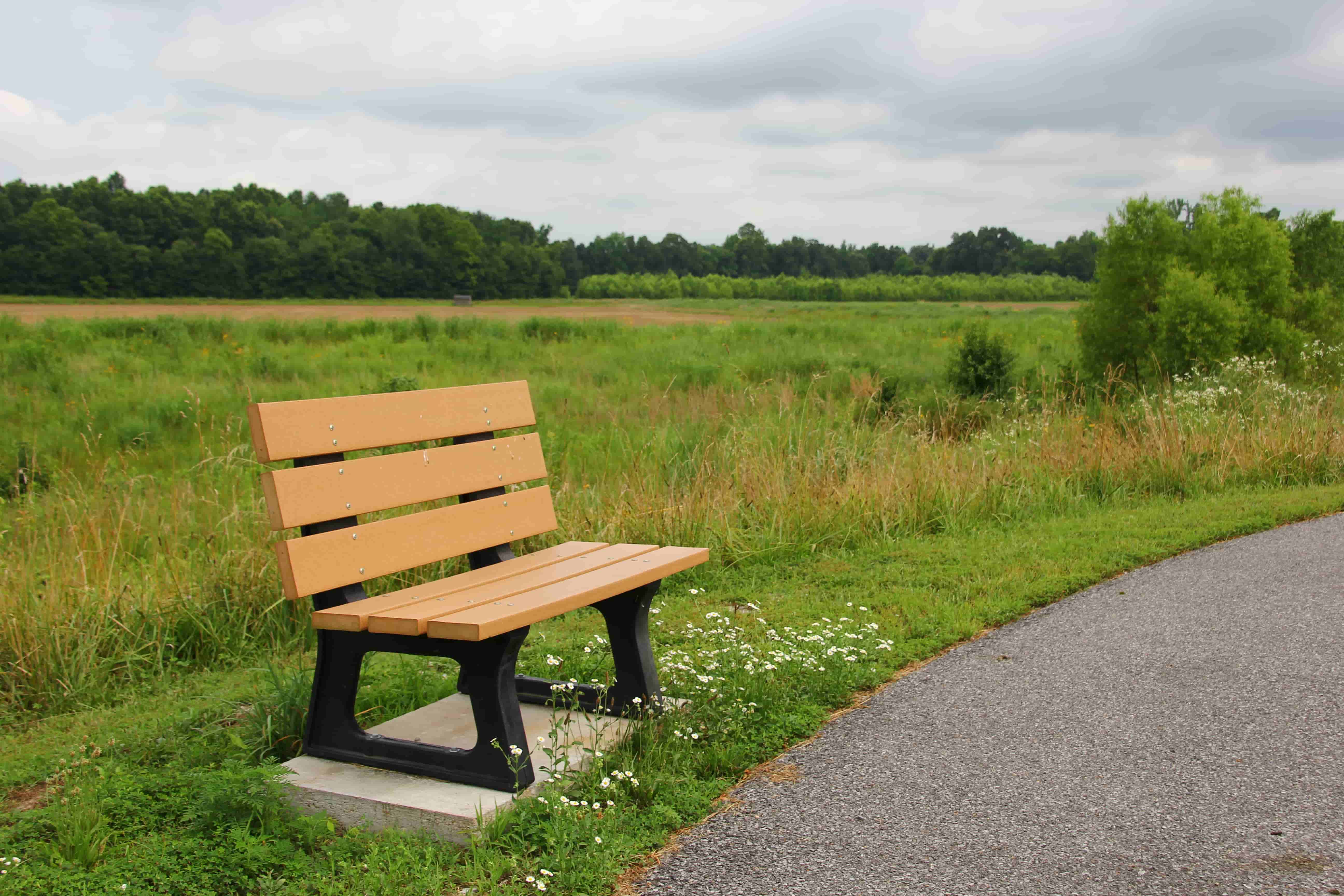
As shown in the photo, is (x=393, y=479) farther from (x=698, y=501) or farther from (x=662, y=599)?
(x=698, y=501)

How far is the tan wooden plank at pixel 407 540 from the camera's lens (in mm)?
2914

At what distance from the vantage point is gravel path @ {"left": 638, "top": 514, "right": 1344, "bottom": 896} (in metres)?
2.55

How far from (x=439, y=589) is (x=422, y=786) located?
600mm

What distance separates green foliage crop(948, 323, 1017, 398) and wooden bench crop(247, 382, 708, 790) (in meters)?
14.6

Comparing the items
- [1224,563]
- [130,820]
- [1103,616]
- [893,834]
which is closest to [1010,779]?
[893,834]

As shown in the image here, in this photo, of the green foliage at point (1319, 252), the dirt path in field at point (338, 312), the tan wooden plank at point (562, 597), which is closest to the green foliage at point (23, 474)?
the tan wooden plank at point (562, 597)

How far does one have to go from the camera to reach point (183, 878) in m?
2.53

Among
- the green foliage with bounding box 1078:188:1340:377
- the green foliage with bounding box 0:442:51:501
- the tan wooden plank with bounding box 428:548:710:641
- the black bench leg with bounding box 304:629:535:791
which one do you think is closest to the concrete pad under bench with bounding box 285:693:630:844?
the black bench leg with bounding box 304:629:535:791

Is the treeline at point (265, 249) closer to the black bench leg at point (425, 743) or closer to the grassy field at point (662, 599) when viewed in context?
the grassy field at point (662, 599)

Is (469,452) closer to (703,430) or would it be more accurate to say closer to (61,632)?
(61,632)

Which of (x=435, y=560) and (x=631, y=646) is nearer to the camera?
(x=435, y=560)

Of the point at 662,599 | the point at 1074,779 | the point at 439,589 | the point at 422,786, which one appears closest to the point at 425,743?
the point at 422,786

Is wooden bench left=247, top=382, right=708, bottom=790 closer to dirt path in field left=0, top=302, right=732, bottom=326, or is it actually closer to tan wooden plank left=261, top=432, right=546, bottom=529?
tan wooden plank left=261, top=432, right=546, bottom=529

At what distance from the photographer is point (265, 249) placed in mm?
49250
